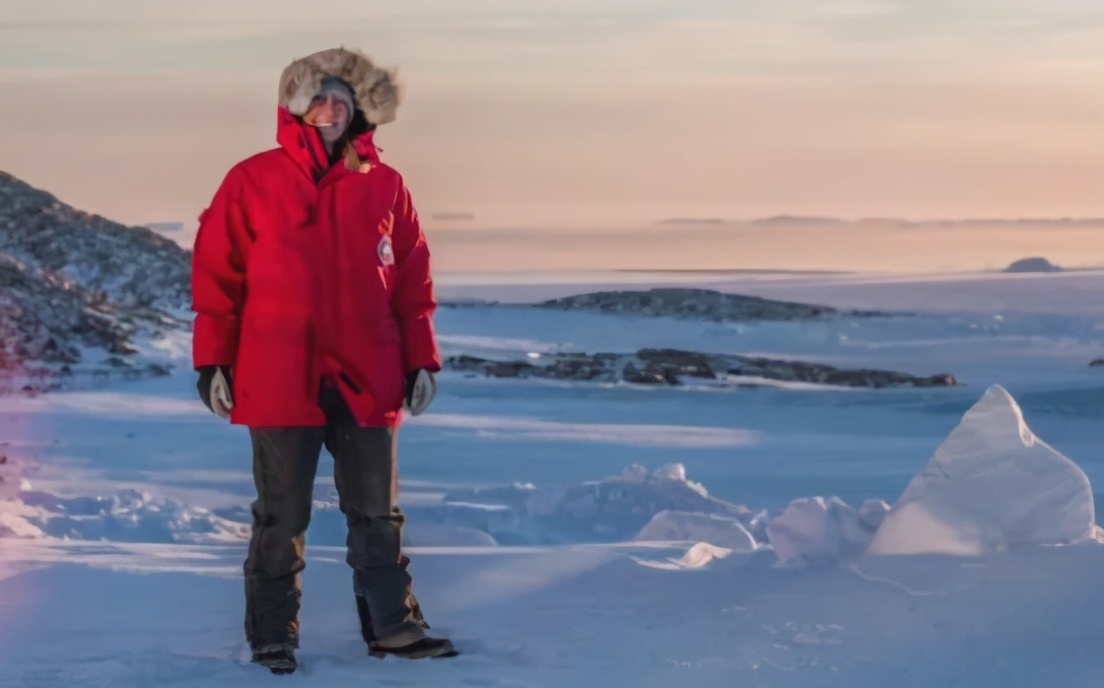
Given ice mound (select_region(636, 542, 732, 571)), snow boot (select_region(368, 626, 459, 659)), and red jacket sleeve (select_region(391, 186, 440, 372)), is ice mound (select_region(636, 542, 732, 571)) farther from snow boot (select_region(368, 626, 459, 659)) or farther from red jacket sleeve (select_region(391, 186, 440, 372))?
red jacket sleeve (select_region(391, 186, 440, 372))

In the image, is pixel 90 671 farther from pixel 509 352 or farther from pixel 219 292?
pixel 509 352

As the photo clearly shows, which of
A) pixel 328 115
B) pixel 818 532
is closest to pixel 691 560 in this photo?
pixel 818 532

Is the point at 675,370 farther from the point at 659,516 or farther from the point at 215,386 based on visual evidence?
the point at 215,386

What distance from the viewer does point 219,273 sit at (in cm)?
251

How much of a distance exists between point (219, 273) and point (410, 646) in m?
0.78

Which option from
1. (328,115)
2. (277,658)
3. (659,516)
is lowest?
(277,658)

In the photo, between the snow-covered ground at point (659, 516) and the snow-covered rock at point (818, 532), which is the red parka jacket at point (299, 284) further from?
the snow-covered rock at point (818, 532)

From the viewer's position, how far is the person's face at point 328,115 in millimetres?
2586

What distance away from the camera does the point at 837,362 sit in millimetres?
4309

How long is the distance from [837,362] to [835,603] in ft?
5.03

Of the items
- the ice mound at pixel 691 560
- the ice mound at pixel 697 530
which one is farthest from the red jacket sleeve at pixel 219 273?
the ice mound at pixel 697 530

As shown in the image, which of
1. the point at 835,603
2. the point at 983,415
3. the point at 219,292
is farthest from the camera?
the point at 983,415

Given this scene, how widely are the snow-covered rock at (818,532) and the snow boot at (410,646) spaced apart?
A: 2.96ft

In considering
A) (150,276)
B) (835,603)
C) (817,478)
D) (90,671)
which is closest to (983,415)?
(835,603)
